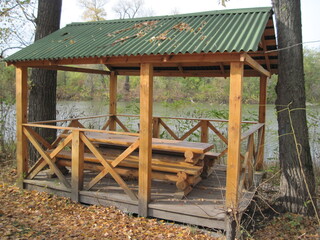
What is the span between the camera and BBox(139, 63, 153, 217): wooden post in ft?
15.9

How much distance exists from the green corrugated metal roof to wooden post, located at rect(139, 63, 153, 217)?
1.37 feet

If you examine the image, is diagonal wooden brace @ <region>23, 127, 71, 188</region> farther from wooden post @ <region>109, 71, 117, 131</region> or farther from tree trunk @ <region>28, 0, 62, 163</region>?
wooden post @ <region>109, 71, 117, 131</region>

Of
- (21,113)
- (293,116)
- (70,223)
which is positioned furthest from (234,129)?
(21,113)

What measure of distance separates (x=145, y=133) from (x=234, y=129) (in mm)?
1420

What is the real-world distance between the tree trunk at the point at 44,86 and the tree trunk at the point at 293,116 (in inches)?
213

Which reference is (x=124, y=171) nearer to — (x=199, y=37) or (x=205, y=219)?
(x=205, y=219)

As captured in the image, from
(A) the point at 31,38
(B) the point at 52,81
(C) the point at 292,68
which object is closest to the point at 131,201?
(C) the point at 292,68

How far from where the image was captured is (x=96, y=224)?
472cm

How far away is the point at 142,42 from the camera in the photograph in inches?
201

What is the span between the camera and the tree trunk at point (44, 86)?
762cm

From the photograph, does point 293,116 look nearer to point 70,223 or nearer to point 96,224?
point 96,224

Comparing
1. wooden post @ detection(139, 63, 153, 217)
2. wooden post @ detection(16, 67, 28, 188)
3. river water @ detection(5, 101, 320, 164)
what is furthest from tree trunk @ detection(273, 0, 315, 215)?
wooden post @ detection(16, 67, 28, 188)

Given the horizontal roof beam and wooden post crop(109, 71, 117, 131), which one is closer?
the horizontal roof beam

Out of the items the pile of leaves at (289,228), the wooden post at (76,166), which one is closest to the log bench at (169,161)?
the wooden post at (76,166)
